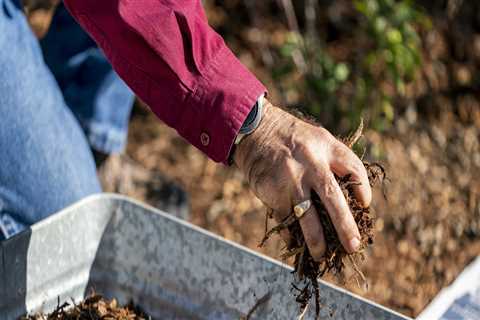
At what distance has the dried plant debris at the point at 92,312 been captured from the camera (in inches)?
62.0

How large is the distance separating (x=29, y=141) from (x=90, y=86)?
21.2 inches

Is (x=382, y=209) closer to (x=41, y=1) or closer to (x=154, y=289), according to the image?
(x=154, y=289)

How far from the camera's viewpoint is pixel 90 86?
8.03 ft

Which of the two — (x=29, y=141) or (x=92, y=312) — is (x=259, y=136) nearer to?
(x=92, y=312)

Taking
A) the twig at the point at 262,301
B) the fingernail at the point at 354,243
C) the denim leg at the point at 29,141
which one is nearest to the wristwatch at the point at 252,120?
the fingernail at the point at 354,243

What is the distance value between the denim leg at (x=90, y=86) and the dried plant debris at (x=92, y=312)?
0.86 meters

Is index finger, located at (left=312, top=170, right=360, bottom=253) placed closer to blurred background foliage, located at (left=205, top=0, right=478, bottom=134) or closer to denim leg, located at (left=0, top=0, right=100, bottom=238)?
denim leg, located at (left=0, top=0, right=100, bottom=238)

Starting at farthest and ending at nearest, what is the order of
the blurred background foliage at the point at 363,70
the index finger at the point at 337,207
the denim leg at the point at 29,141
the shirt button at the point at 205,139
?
the blurred background foliage at the point at 363,70 < the denim leg at the point at 29,141 < the shirt button at the point at 205,139 < the index finger at the point at 337,207

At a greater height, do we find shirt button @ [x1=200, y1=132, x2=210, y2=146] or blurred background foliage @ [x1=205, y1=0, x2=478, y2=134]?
shirt button @ [x1=200, y1=132, x2=210, y2=146]

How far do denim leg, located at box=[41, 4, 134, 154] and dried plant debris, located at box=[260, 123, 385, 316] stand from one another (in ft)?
3.74

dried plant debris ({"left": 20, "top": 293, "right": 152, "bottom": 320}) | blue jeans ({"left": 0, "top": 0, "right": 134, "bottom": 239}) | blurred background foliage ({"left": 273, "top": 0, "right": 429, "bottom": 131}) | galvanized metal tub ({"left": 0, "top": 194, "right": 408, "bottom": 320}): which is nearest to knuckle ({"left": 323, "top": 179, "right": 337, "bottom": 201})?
galvanized metal tub ({"left": 0, "top": 194, "right": 408, "bottom": 320})

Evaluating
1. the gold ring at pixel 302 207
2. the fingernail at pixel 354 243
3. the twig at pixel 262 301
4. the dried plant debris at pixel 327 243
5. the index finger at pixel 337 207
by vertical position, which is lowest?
the twig at pixel 262 301

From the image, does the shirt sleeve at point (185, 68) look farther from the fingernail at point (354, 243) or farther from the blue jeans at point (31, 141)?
the blue jeans at point (31, 141)

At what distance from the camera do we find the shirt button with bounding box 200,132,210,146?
1.37 meters
